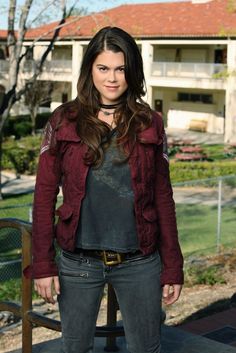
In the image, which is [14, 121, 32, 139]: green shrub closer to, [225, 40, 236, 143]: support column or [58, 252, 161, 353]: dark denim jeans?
[225, 40, 236, 143]: support column

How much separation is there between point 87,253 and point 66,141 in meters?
0.47

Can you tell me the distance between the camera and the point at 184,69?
36625mm

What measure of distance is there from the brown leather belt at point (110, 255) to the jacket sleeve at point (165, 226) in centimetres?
13

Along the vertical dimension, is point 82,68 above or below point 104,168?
above

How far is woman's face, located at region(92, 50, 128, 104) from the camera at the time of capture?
8.64ft

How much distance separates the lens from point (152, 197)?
2680 millimetres

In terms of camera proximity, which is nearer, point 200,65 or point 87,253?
point 87,253

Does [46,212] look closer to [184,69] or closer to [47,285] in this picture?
[47,285]

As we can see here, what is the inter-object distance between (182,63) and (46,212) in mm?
34794

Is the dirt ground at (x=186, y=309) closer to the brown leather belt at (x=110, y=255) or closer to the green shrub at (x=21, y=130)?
the brown leather belt at (x=110, y=255)

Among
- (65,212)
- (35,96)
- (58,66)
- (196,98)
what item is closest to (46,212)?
(65,212)

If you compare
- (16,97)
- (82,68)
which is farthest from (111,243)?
(16,97)

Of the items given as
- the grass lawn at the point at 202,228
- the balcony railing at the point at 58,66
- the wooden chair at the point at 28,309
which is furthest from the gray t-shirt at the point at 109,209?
the balcony railing at the point at 58,66

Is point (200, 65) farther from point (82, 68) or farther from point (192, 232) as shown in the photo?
point (82, 68)
